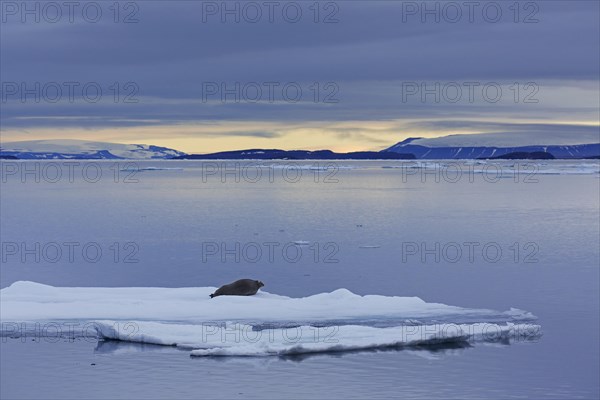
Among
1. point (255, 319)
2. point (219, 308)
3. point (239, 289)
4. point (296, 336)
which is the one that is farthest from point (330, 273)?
point (296, 336)

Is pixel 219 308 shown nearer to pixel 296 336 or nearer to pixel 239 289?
pixel 239 289

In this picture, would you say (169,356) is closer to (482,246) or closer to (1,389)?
(1,389)

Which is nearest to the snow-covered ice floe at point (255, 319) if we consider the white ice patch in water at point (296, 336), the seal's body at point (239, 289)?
the white ice patch in water at point (296, 336)

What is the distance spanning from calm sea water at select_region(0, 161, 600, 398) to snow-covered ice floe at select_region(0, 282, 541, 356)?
0.32 meters

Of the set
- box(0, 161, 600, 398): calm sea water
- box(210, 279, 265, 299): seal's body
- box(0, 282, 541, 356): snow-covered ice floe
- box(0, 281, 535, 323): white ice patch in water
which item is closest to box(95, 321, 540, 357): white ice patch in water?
box(0, 282, 541, 356): snow-covered ice floe

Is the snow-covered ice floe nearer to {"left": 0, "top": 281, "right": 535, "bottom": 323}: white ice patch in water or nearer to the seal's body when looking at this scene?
{"left": 0, "top": 281, "right": 535, "bottom": 323}: white ice patch in water

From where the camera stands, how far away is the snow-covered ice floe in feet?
42.7

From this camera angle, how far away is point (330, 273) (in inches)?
801

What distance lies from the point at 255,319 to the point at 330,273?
19.8 ft

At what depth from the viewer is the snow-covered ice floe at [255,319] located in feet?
42.7

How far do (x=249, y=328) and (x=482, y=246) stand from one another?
1334 cm

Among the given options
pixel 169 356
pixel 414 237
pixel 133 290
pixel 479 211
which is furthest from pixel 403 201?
pixel 169 356

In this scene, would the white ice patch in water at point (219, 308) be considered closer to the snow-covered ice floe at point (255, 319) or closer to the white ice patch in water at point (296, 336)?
the snow-covered ice floe at point (255, 319)

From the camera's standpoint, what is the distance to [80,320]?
14.5 metres
